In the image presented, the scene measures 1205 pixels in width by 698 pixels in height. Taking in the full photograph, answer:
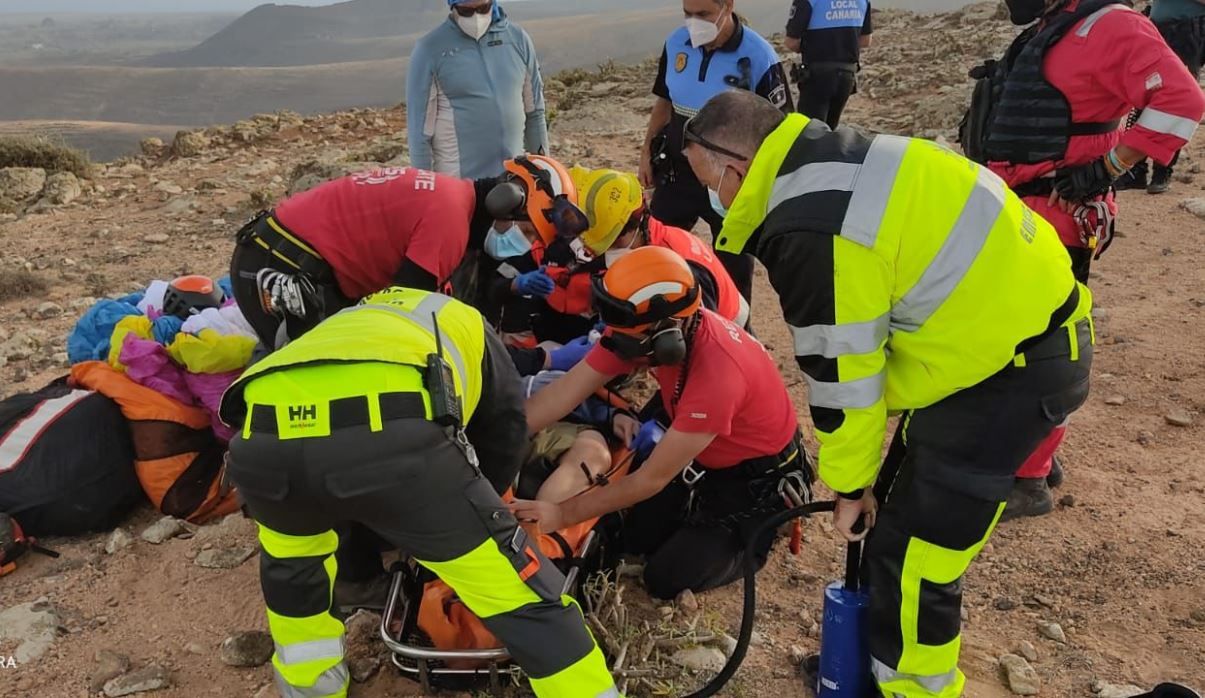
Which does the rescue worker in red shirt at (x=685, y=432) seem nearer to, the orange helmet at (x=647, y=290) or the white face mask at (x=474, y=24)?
the orange helmet at (x=647, y=290)

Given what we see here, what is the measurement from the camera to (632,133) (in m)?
10.8

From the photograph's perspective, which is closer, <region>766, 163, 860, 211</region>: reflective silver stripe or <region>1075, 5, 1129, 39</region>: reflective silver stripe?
<region>766, 163, 860, 211</region>: reflective silver stripe

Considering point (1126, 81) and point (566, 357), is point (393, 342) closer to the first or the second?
point (566, 357)

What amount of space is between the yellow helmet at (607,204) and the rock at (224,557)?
74.7 inches

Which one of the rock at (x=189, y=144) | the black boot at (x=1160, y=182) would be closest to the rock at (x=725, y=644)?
the black boot at (x=1160, y=182)

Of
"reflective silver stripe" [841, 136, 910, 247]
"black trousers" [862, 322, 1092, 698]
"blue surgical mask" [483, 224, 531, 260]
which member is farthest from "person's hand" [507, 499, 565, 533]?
"reflective silver stripe" [841, 136, 910, 247]

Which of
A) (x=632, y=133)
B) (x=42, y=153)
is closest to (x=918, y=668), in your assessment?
(x=632, y=133)

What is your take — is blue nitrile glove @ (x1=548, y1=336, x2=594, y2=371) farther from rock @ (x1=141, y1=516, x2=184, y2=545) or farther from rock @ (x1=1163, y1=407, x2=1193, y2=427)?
rock @ (x1=1163, y1=407, x2=1193, y2=427)

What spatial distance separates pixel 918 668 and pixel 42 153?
11.4 m

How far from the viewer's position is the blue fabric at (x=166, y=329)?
161 inches

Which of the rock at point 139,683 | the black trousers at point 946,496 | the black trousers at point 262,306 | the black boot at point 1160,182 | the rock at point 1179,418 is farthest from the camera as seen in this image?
the black boot at point 1160,182

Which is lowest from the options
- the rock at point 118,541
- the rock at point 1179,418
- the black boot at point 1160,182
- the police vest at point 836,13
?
the black boot at point 1160,182

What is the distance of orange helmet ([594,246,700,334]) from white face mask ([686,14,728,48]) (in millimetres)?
2039

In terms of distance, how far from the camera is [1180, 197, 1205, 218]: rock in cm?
671
